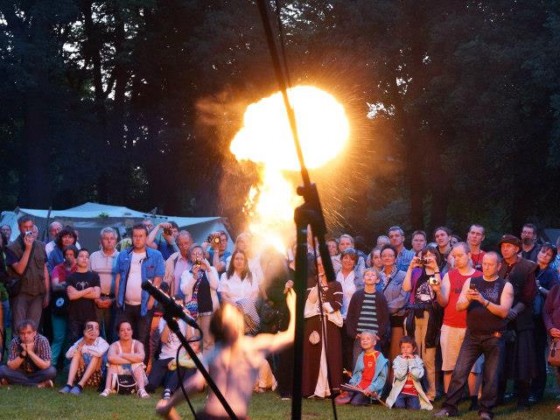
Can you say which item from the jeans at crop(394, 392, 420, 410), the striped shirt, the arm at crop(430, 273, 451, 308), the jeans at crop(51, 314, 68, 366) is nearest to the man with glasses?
the striped shirt

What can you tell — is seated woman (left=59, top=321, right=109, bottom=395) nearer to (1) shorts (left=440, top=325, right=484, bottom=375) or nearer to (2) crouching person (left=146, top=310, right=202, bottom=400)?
(2) crouching person (left=146, top=310, right=202, bottom=400)

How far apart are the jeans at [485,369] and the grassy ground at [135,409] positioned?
0.22 meters

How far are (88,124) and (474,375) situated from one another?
93.8 feet

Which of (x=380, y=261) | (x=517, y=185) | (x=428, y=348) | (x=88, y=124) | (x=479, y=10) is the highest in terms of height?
(x=479, y=10)

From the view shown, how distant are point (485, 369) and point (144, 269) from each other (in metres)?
4.59

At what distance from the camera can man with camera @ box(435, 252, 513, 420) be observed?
9.94m

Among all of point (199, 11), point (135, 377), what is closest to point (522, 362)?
point (135, 377)

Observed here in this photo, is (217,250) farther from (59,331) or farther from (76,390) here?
(76,390)

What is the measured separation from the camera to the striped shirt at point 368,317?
11344 mm

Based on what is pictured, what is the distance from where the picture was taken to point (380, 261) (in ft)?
39.9

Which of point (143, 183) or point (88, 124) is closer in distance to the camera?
point (88, 124)

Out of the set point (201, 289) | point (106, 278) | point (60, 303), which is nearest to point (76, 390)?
point (60, 303)

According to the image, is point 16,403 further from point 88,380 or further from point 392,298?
point 392,298

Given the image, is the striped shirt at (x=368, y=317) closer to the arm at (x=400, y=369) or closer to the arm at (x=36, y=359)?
the arm at (x=400, y=369)
